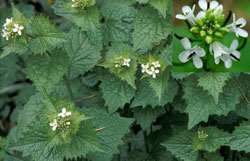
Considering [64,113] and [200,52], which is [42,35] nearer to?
[64,113]

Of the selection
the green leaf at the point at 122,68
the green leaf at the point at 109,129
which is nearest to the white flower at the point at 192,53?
the green leaf at the point at 122,68

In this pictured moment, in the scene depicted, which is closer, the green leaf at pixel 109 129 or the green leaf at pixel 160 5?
the green leaf at pixel 160 5

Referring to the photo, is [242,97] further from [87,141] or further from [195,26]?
[87,141]

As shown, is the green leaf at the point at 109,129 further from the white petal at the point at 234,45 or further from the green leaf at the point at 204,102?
the white petal at the point at 234,45

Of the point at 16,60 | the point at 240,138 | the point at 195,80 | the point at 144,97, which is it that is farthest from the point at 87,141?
the point at 16,60

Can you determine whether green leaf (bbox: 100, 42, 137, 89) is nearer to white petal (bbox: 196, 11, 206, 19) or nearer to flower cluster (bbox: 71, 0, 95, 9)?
flower cluster (bbox: 71, 0, 95, 9)
